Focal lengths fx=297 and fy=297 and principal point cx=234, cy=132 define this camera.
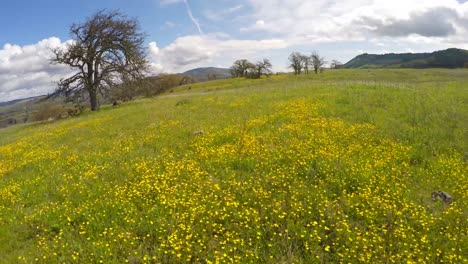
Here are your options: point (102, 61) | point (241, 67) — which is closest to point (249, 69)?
point (241, 67)

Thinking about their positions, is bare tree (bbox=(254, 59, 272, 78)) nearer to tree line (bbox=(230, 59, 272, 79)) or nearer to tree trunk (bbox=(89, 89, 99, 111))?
tree line (bbox=(230, 59, 272, 79))

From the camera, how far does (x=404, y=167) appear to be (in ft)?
29.0

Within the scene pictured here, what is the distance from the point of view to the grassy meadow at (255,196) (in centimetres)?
587

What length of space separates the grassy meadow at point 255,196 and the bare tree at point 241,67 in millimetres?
93471

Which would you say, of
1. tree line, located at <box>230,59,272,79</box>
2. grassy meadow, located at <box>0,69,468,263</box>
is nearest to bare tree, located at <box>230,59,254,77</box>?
tree line, located at <box>230,59,272,79</box>

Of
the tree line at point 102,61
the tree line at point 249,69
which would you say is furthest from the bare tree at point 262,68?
the tree line at point 102,61

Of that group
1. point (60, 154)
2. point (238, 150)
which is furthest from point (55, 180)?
point (238, 150)

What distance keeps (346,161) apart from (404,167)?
1.67m

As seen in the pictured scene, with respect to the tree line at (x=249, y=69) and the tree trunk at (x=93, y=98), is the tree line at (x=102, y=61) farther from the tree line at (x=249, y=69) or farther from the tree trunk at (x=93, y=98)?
the tree line at (x=249, y=69)

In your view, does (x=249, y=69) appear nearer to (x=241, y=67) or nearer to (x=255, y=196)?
(x=241, y=67)

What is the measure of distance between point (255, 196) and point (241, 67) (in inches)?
4054

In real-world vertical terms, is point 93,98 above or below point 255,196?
above

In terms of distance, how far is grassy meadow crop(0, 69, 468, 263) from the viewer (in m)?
5.87

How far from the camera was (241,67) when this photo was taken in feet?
352
